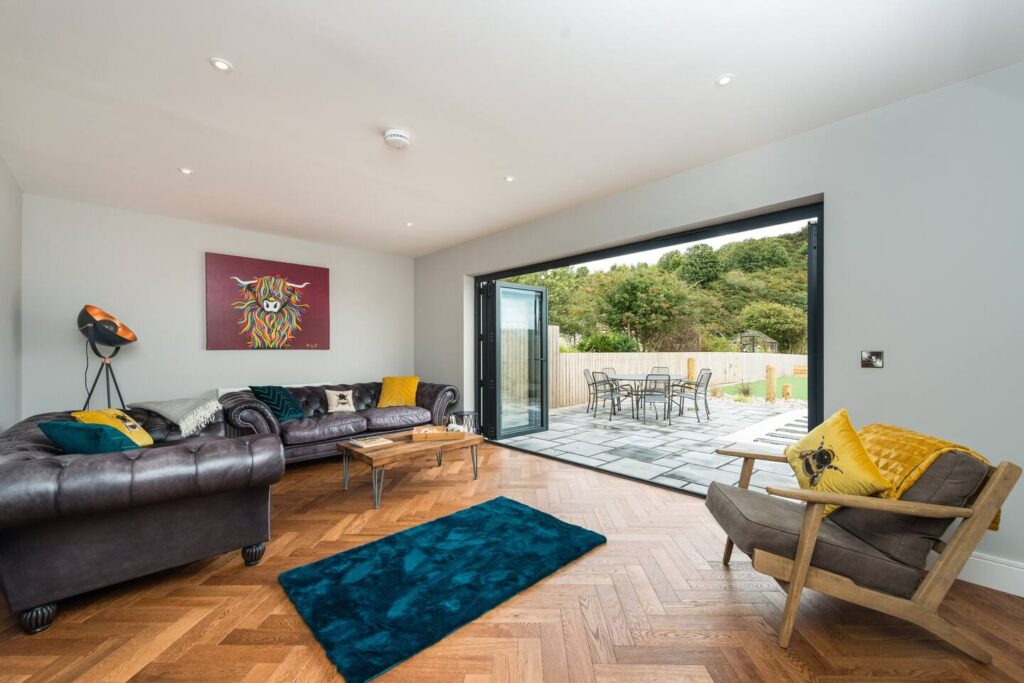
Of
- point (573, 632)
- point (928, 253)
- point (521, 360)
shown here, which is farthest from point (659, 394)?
point (573, 632)

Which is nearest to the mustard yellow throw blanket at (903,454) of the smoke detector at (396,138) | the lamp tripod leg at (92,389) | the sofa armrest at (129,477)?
the sofa armrest at (129,477)

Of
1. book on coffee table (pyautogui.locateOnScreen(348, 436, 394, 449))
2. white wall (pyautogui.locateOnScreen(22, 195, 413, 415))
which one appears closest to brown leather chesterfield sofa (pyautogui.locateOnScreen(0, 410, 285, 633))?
book on coffee table (pyautogui.locateOnScreen(348, 436, 394, 449))

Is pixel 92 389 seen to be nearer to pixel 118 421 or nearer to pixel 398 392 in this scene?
pixel 118 421

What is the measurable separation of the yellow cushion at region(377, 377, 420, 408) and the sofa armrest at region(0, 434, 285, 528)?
2.88 metres

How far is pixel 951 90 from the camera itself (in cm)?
214

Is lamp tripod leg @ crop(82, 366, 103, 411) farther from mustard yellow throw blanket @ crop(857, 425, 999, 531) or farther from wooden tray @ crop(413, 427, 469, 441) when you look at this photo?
mustard yellow throw blanket @ crop(857, 425, 999, 531)

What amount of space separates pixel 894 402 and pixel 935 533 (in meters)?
1.03

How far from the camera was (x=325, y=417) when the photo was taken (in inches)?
163

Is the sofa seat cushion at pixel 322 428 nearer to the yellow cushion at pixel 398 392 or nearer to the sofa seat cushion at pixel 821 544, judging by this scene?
the yellow cushion at pixel 398 392

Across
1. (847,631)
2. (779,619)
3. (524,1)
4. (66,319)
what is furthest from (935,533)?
(66,319)

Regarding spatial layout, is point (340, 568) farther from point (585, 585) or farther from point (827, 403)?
point (827, 403)

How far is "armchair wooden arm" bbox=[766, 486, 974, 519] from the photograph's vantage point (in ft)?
4.79

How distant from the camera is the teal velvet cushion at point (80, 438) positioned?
197cm

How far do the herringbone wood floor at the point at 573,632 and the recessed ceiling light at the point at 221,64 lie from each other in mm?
2554
